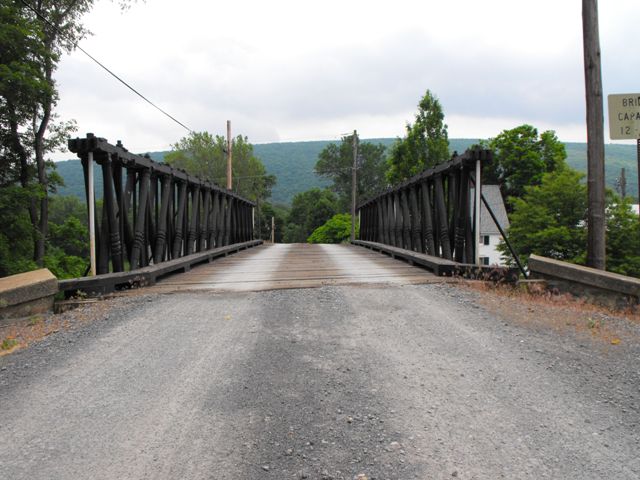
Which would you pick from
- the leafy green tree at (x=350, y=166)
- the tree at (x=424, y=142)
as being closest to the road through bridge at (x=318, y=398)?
the tree at (x=424, y=142)

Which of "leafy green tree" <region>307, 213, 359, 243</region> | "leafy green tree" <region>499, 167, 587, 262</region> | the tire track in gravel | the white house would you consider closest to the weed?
the tire track in gravel

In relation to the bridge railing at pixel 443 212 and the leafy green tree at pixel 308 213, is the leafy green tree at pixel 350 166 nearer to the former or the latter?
the leafy green tree at pixel 308 213

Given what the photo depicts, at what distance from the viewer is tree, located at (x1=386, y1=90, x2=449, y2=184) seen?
139 feet

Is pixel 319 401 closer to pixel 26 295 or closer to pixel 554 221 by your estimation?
pixel 26 295

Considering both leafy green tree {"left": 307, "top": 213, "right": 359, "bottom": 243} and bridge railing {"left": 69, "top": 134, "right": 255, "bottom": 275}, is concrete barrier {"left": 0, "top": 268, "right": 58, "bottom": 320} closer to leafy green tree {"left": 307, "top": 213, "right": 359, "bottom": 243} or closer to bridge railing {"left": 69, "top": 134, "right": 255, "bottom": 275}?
bridge railing {"left": 69, "top": 134, "right": 255, "bottom": 275}

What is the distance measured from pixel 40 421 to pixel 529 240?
21151 mm

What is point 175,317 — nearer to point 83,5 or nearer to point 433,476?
point 433,476

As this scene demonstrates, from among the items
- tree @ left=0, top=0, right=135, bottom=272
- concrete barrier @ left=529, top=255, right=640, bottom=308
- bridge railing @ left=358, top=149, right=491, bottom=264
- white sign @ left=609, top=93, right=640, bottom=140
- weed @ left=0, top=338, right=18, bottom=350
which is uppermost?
tree @ left=0, top=0, right=135, bottom=272

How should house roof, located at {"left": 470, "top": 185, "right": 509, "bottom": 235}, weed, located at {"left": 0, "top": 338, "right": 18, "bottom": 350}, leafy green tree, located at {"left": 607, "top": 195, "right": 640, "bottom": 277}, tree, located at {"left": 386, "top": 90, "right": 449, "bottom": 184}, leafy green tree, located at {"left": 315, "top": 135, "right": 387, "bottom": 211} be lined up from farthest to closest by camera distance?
leafy green tree, located at {"left": 315, "top": 135, "right": 387, "bottom": 211} < house roof, located at {"left": 470, "top": 185, "right": 509, "bottom": 235} < tree, located at {"left": 386, "top": 90, "right": 449, "bottom": 184} < leafy green tree, located at {"left": 607, "top": 195, "right": 640, "bottom": 277} < weed, located at {"left": 0, "top": 338, "right": 18, "bottom": 350}

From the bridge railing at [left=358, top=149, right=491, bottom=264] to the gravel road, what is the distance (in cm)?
326

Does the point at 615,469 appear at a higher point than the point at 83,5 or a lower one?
lower

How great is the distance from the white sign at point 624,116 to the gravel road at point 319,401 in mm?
3767

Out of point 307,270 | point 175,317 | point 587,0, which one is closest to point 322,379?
point 175,317

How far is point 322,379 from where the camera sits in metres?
3.23
